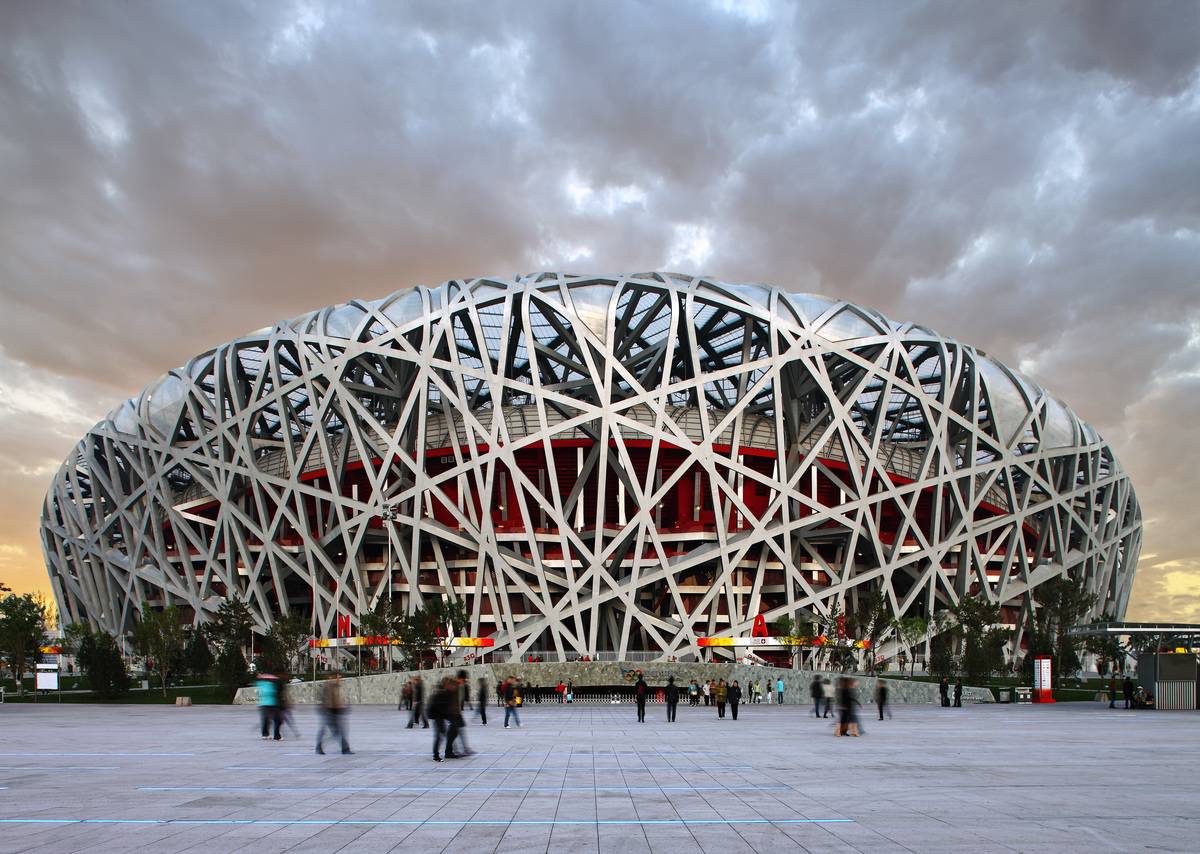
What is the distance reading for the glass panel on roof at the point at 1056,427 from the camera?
206 ft

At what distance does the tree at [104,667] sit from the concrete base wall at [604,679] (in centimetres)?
695

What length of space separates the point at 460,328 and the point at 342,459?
10.4 meters

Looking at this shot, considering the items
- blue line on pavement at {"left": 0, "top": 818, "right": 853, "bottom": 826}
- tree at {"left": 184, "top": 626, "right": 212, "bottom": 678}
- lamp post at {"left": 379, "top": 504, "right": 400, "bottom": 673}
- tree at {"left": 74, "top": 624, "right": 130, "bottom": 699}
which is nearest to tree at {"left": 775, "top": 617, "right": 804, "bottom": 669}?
lamp post at {"left": 379, "top": 504, "right": 400, "bottom": 673}

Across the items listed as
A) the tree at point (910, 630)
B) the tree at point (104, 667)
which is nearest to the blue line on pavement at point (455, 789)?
the tree at point (104, 667)

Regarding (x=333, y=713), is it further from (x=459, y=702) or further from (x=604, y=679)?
(x=604, y=679)

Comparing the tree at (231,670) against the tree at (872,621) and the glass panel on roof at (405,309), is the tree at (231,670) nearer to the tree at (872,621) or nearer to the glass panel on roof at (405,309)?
the glass panel on roof at (405,309)

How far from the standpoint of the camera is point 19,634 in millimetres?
54375

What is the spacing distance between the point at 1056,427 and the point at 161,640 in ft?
171

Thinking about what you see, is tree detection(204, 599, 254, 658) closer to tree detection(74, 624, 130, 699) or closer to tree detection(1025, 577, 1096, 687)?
tree detection(74, 624, 130, 699)

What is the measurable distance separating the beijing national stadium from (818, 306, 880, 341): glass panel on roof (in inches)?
7.7

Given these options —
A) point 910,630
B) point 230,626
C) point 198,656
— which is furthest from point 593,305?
point 198,656

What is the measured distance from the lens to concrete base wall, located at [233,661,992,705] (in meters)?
41.1

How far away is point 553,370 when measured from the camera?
208ft

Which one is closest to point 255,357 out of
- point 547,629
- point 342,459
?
point 342,459
